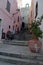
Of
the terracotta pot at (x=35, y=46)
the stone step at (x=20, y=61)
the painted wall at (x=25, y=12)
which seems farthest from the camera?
the painted wall at (x=25, y=12)

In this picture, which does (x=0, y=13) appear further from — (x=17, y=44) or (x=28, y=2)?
(x=28, y=2)

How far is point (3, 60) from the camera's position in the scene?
736cm

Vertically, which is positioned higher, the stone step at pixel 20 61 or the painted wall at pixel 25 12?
the painted wall at pixel 25 12

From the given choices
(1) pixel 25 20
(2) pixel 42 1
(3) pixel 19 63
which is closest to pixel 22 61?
(3) pixel 19 63

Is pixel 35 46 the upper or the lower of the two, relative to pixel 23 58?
upper

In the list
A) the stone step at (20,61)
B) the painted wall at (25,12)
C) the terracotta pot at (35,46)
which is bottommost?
the stone step at (20,61)

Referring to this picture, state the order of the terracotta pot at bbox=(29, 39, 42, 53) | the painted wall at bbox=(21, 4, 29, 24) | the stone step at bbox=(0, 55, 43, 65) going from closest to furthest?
the stone step at bbox=(0, 55, 43, 65), the terracotta pot at bbox=(29, 39, 42, 53), the painted wall at bbox=(21, 4, 29, 24)

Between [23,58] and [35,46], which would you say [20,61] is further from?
[35,46]

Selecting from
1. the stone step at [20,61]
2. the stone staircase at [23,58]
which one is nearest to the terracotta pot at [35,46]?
the stone staircase at [23,58]

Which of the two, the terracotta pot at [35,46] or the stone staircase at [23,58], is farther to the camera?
the terracotta pot at [35,46]

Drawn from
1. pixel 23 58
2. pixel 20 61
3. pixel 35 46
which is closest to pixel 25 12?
pixel 35 46

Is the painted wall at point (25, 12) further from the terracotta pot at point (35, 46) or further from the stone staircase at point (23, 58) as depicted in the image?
the stone staircase at point (23, 58)

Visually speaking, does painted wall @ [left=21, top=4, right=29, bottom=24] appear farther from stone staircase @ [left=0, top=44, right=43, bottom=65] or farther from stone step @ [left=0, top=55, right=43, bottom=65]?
stone step @ [left=0, top=55, right=43, bottom=65]

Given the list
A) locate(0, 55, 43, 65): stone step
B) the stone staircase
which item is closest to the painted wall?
the stone staircase
